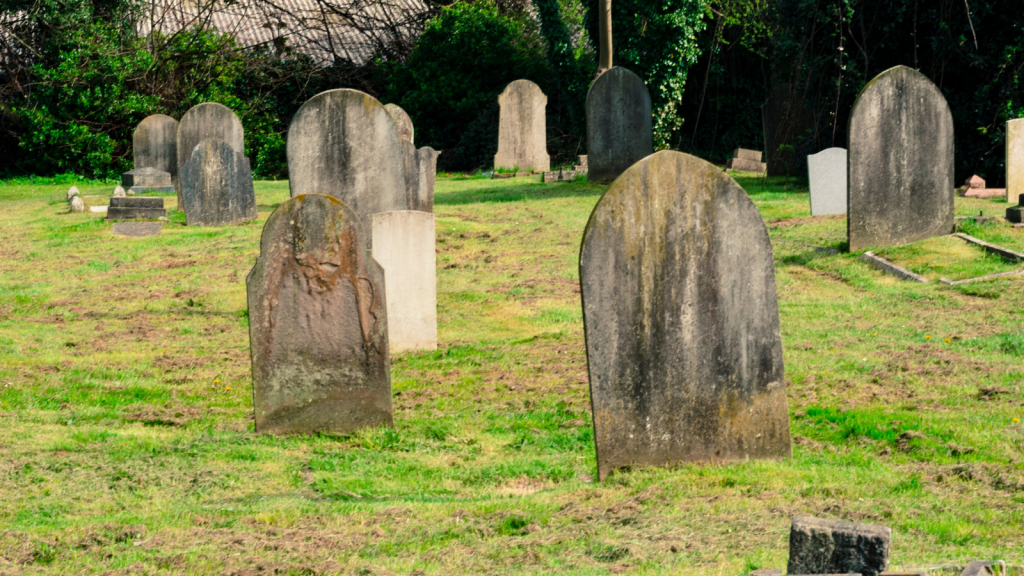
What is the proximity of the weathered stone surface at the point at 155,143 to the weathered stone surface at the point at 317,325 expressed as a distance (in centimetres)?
1646

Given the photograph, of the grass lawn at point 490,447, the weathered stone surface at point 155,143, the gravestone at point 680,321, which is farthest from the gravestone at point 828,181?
the weathered stone surface at point 155,143

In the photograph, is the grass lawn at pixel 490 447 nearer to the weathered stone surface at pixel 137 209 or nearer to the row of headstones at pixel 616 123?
the weathered stone surface at pixel 137 209

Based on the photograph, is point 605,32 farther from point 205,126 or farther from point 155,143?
point 155,143

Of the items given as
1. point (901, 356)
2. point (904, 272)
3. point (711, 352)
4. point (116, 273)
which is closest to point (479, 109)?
point (116, 273)

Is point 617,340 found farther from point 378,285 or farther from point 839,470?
point 378,285

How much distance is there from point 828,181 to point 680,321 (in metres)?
9.55

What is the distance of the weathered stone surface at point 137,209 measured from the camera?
15742 mm

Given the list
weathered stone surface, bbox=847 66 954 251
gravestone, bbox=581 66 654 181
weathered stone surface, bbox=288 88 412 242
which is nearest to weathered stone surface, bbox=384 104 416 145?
gravestone, bbox=581 66 654 181

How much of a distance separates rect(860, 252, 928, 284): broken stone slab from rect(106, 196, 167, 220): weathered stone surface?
1045cm

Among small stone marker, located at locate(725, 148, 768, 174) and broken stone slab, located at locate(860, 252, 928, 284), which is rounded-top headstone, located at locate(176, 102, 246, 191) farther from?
broken stone slab, located at locate(860, 252, 928, 284)

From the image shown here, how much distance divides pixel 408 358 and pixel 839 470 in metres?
4.28

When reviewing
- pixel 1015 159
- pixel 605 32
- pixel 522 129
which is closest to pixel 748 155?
pixel 605 32

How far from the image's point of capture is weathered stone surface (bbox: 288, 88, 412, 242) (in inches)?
419

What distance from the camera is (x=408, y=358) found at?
8305 mm
